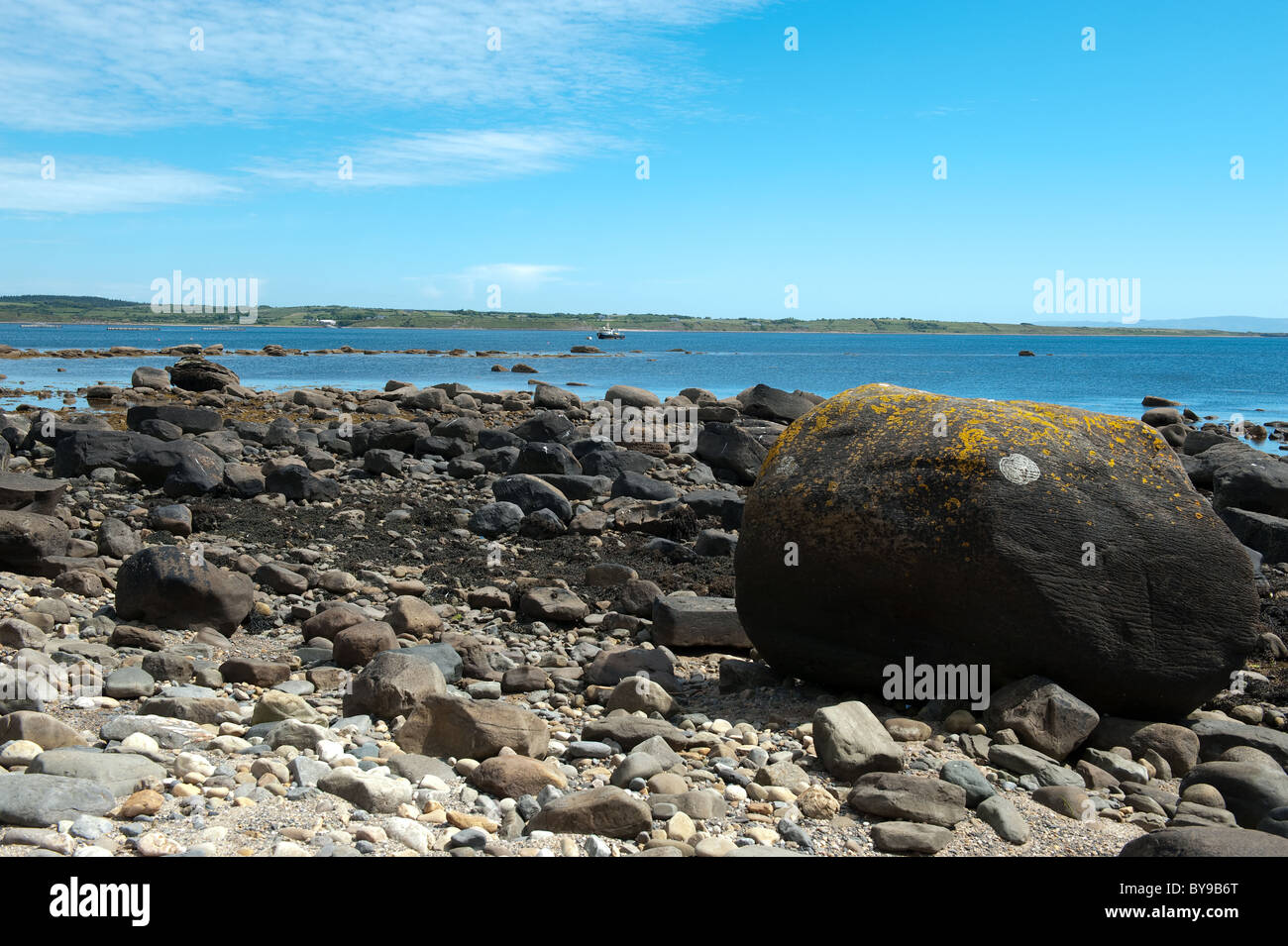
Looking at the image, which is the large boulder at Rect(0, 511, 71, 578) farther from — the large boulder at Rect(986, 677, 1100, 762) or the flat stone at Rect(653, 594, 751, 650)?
the large boulder at Rect(986, 677, 1100, 762)

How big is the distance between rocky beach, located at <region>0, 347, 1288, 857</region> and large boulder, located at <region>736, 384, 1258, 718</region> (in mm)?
19

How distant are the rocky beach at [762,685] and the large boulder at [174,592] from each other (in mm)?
27

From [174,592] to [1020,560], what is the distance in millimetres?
6915

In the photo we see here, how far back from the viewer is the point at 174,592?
8.86m

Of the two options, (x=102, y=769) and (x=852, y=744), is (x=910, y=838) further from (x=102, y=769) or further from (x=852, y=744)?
(x=102, y=769)

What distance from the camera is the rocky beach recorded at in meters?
5.04

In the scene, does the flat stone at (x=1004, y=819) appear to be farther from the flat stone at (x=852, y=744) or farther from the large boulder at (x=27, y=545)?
the large boulder at (x=27, y=545)

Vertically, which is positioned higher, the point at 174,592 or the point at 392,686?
the point at 174,592

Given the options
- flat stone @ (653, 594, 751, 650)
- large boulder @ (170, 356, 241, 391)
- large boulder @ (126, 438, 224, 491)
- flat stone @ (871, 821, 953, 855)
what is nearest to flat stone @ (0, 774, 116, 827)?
flat stone @ (871, 821, 953, 855)

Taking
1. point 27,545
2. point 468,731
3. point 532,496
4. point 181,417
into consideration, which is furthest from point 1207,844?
point 181,417

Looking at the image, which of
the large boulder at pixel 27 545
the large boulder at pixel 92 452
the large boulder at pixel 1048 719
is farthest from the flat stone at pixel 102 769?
the large boulder at pixel 92 452
